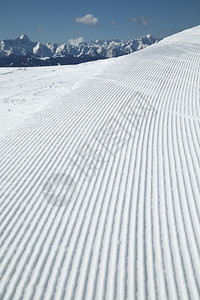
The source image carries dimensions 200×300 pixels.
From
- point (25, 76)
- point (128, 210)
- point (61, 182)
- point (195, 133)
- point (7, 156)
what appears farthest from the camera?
point (25, 76)

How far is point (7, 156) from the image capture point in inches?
240

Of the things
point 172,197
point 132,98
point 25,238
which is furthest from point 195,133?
point 25,238

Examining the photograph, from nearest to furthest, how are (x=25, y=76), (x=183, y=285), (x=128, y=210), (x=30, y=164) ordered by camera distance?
(x=183, y=285)
(x=128, y=210)
(x=30, y=164)
(x=25, y=76)

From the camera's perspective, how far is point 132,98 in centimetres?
931

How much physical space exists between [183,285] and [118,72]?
Result: 1210 cm

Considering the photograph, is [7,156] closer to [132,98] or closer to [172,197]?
[172,197]

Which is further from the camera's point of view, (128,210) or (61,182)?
(61,182)

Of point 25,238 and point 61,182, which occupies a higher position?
point 61,182

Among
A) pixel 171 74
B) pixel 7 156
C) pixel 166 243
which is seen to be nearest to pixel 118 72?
pixel 171 74

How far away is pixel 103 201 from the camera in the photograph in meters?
4.43

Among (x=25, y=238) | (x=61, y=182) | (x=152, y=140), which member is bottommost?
(x=25, y=238)

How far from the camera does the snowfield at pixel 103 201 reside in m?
3.13

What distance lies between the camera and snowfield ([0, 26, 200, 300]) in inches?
123

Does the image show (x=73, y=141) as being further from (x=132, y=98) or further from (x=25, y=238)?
(x=132, y=98)
